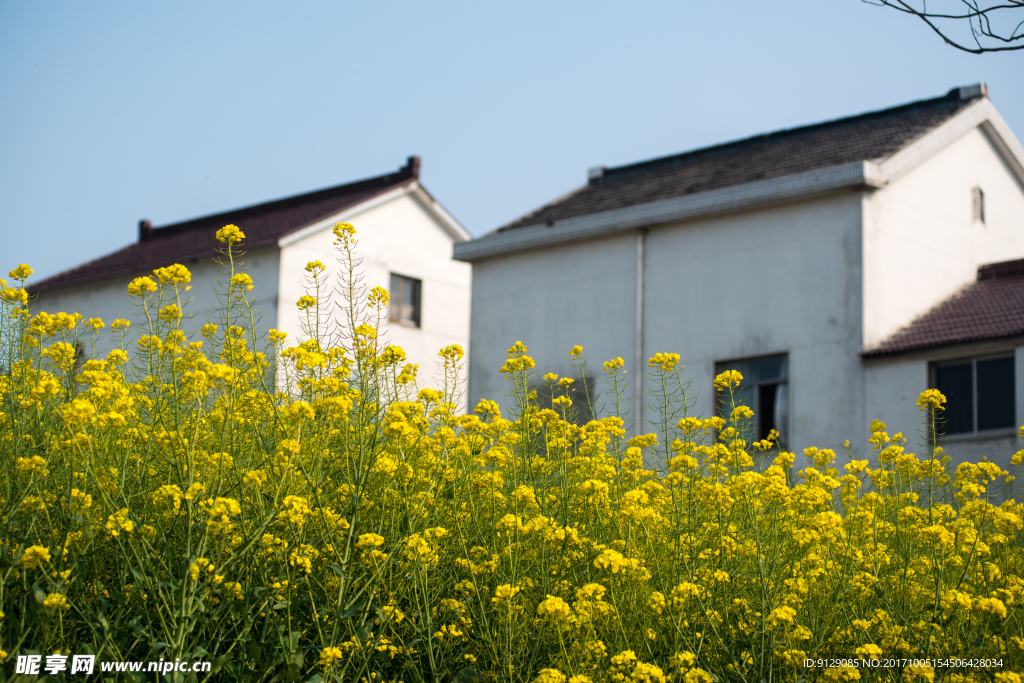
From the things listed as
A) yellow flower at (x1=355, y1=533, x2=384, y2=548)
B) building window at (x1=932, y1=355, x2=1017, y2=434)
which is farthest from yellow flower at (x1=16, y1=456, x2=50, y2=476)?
building window at (x1=932, y1=355, x2=1017, y2=434)

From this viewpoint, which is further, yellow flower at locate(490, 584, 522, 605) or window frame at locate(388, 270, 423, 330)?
window frame at locate(388, 270, 423, 330)

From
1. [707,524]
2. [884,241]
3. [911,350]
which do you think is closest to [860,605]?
[707,524]

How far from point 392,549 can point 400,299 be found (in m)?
19.7

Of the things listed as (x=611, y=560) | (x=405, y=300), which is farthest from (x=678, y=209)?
(x=611, y=560)

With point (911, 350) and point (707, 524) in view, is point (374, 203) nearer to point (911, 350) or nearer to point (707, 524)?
point (911, 350)

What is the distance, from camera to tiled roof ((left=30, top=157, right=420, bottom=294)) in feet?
73.7

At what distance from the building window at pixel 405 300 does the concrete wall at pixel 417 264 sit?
0.14 m

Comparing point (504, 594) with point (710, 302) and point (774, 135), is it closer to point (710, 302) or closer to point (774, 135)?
point (710, 302)

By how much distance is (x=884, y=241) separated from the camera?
1511 centimetres

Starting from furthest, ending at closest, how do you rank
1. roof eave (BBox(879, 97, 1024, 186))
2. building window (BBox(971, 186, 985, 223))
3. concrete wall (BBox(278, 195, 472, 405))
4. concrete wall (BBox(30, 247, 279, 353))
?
1. concrete wall (BBox(278, 195, 472, 405))
2. concrete wall (BBox(30, 247, 279, 353))
3. building window (BBox(971, 186, 985, 223))
4. roof eave (BBox(879, 97, 1024, 186))

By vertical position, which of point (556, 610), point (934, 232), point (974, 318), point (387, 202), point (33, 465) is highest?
point (387, 202)

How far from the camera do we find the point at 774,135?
64.2 feet

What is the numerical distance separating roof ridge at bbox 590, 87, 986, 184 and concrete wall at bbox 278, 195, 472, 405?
4.13 m

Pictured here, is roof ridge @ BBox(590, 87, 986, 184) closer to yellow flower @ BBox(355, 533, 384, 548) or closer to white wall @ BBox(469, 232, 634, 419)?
white wall @ BBox(469, 232, 634, 419)
